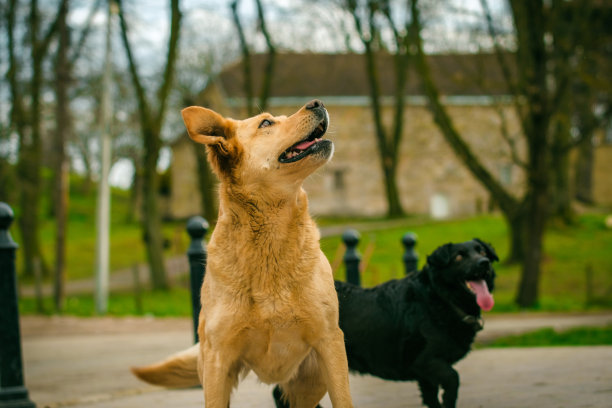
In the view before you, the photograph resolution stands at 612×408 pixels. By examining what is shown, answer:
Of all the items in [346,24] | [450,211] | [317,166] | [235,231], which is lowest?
[450,211]

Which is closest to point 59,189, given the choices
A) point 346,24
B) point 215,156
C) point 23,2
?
point 23,2

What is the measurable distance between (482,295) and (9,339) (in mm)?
3513

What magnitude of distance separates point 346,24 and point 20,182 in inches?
540

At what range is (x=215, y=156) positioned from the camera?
3711 mm

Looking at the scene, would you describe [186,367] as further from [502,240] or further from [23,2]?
[502,240]

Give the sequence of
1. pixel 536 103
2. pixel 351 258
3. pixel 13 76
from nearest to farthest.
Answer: pixel 351 258 → pixel 536 103 → pixel 13 76

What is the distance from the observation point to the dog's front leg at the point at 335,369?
349 cm

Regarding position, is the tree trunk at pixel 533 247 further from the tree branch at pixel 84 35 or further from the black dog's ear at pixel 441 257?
the tree branch at pixel 84 35

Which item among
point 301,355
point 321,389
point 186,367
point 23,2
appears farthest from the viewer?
point 23,2

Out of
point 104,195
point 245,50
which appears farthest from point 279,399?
point 245,50

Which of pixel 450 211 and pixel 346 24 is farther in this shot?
pixel 450 211

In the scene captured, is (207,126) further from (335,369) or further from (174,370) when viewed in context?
(174,370)

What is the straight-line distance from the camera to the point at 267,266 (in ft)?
11.7

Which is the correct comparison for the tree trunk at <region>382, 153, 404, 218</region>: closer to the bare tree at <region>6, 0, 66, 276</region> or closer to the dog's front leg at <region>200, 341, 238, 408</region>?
the bare tree at <region>6, 0, 66, 276</region>
